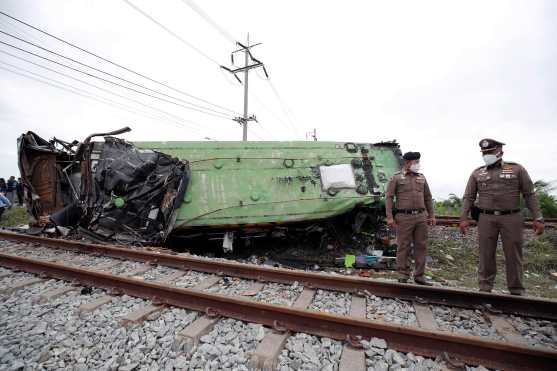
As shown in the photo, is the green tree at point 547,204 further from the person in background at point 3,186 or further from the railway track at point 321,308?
the person in background at point 3,186

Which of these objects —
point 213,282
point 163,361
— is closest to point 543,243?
point 213,282

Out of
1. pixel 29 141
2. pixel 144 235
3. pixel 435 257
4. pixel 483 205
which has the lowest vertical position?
pixel 435 257

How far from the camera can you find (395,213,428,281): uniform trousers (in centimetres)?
379

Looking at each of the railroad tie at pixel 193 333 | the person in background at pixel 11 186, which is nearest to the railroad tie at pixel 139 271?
the railroad tie at pixel 193 333

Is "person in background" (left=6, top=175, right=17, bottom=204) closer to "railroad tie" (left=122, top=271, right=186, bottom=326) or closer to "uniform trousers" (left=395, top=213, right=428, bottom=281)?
"railroad tie" (left=122, top=271, right=186, bottom=326)

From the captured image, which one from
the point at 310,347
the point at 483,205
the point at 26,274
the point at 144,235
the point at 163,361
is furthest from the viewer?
the point at 144,235

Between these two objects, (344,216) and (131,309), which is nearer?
(131,309)

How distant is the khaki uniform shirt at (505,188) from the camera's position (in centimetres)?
325

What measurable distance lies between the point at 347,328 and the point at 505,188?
8.48ft

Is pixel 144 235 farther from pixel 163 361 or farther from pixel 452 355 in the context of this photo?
pixel 452 355

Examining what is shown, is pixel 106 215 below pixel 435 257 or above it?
above

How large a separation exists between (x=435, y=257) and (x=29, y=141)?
31.0 feet

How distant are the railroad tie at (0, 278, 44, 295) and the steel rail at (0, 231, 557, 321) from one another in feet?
4.10

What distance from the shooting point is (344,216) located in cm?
663
